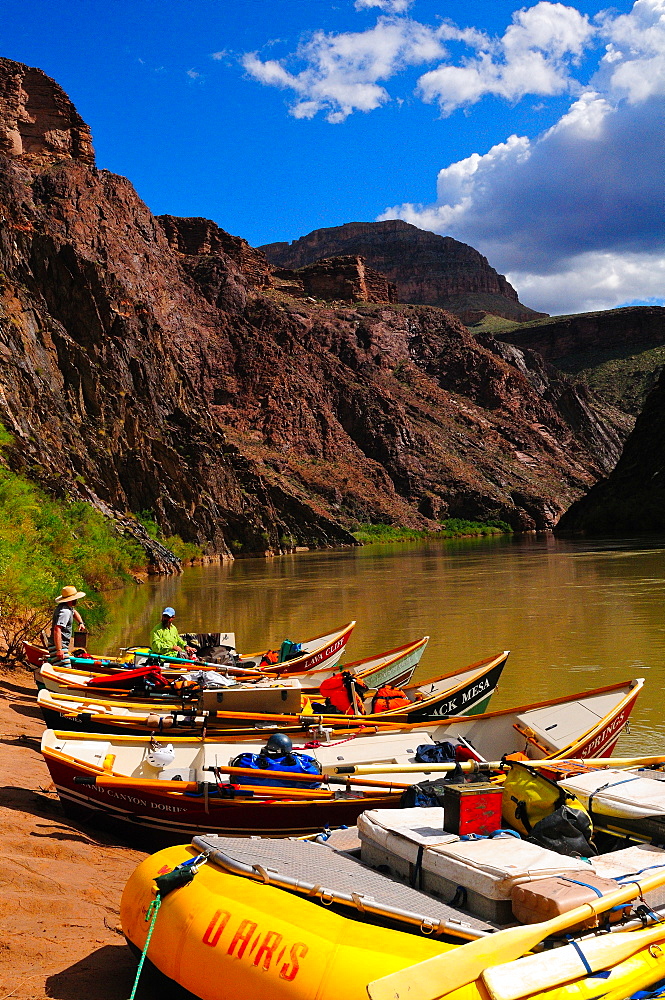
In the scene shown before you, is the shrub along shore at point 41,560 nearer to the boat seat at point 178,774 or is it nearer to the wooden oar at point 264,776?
the boat seat at point 178,774

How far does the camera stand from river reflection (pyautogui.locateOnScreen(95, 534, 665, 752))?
18.1 metres

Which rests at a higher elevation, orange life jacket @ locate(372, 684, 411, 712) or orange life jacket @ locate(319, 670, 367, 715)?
orange life jacket @ locate(319, 670, 367, 715)

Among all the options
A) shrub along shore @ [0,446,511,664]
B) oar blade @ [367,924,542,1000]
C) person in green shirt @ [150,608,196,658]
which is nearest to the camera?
oar blade @ [367,924,542,1000]

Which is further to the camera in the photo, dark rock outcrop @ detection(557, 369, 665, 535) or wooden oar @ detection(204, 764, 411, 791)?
dark rock outcrop @ detection(557, 369, 665, 535)

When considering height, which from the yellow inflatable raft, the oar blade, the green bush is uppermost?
the green bush

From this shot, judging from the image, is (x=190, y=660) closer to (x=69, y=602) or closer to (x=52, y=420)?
(x=69, y=602)

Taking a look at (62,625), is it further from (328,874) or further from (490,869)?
(490,869)

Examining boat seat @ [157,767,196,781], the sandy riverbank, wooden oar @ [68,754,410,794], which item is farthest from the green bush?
wooden oar @ [68,754,410,794]

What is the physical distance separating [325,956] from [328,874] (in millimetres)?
813

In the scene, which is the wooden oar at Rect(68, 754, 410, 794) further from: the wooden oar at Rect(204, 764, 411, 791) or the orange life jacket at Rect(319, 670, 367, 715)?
the orange life jacket at Rect(319, 670, 367, 715)

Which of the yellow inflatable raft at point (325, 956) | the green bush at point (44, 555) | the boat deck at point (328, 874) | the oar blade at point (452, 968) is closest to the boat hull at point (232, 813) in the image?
the boat deck at point (328, 874)

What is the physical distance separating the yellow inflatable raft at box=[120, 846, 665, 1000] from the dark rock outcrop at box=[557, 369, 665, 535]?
76.7m

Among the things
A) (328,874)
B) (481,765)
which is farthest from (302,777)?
(328,874)

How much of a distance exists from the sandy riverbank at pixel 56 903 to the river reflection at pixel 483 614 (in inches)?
311
